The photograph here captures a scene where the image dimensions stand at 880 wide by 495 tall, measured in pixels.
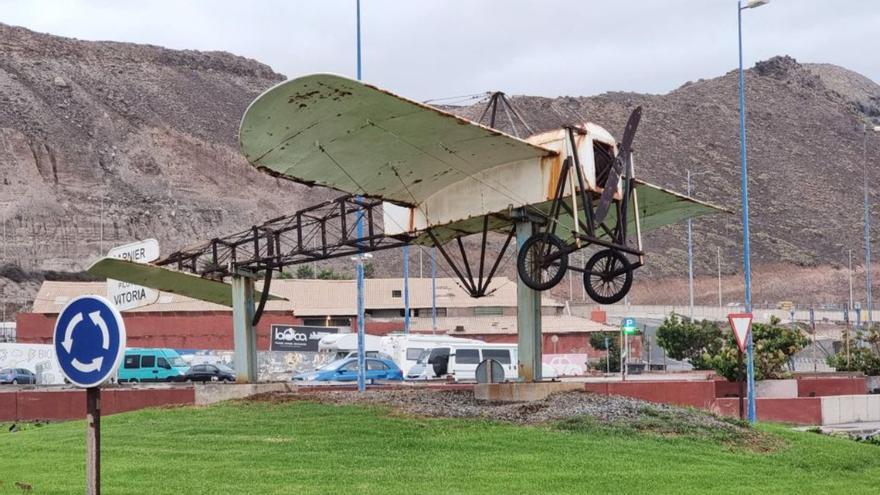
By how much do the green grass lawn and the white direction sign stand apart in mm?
2144

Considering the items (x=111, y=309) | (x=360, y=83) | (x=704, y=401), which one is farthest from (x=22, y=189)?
(x=111, y=309)

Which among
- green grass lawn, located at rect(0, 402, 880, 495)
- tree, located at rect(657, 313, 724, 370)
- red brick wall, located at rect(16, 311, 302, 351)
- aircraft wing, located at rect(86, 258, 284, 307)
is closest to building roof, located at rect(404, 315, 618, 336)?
tree, located at rect(657, 313, 724, 370)

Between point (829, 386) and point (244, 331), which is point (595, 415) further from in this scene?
point (829, 386)

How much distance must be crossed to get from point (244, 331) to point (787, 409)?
15.6m

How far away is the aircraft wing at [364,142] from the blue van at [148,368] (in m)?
35.8

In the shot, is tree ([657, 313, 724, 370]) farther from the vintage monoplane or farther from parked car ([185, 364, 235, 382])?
the vintage monoplane

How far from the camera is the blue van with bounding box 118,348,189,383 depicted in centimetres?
5612

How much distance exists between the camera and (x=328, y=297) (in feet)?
262

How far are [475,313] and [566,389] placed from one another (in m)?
62.0

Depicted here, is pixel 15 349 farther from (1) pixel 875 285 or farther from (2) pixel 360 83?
(1) pixel 875 285

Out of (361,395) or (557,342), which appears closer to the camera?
(361,395)

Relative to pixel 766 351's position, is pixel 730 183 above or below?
above

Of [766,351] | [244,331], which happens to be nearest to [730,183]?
[766,351]

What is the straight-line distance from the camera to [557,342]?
7469cm
